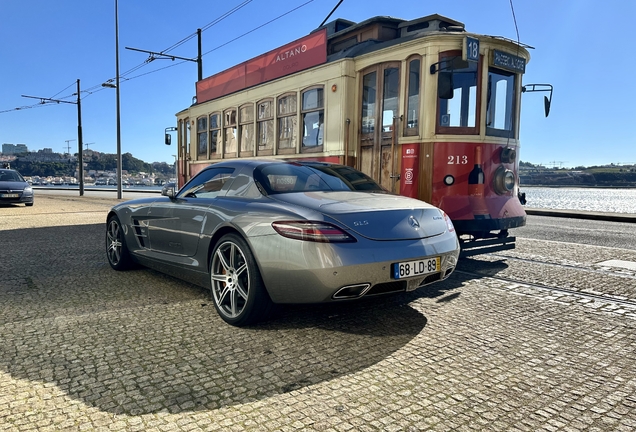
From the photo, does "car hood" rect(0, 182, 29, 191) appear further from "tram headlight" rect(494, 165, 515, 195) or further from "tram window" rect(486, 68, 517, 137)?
"tram headlight" rect(494, 165, 515, 195)

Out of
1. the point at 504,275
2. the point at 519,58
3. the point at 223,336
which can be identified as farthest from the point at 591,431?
the point at 519,58

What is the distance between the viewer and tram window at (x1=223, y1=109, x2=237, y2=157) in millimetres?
10492

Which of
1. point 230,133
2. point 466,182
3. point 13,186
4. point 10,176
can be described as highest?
point 230,133

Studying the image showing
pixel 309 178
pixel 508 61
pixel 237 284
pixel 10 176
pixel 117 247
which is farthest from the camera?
pixel 10 176

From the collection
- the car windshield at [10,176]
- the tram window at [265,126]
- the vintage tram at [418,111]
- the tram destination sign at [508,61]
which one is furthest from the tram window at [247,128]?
the car windshield at [10,176]

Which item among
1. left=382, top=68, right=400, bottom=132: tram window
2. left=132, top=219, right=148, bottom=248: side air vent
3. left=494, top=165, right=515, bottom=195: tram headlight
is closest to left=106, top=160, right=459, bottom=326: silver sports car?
left=132, top=219, right=148, bottom=248: side air vent

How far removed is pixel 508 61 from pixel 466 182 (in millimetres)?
1972

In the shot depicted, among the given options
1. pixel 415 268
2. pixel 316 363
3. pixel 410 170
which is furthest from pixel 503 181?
pixel 316 363

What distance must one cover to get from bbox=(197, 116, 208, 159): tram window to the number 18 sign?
24.2 feet

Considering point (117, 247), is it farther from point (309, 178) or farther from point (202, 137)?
point (202, 137)

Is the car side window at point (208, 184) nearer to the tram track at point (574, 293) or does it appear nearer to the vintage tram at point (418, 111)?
the vintage tram at point (418, 111)

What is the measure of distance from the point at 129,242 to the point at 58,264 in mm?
1443

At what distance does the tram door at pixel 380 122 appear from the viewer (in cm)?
693

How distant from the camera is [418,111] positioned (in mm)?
6578
